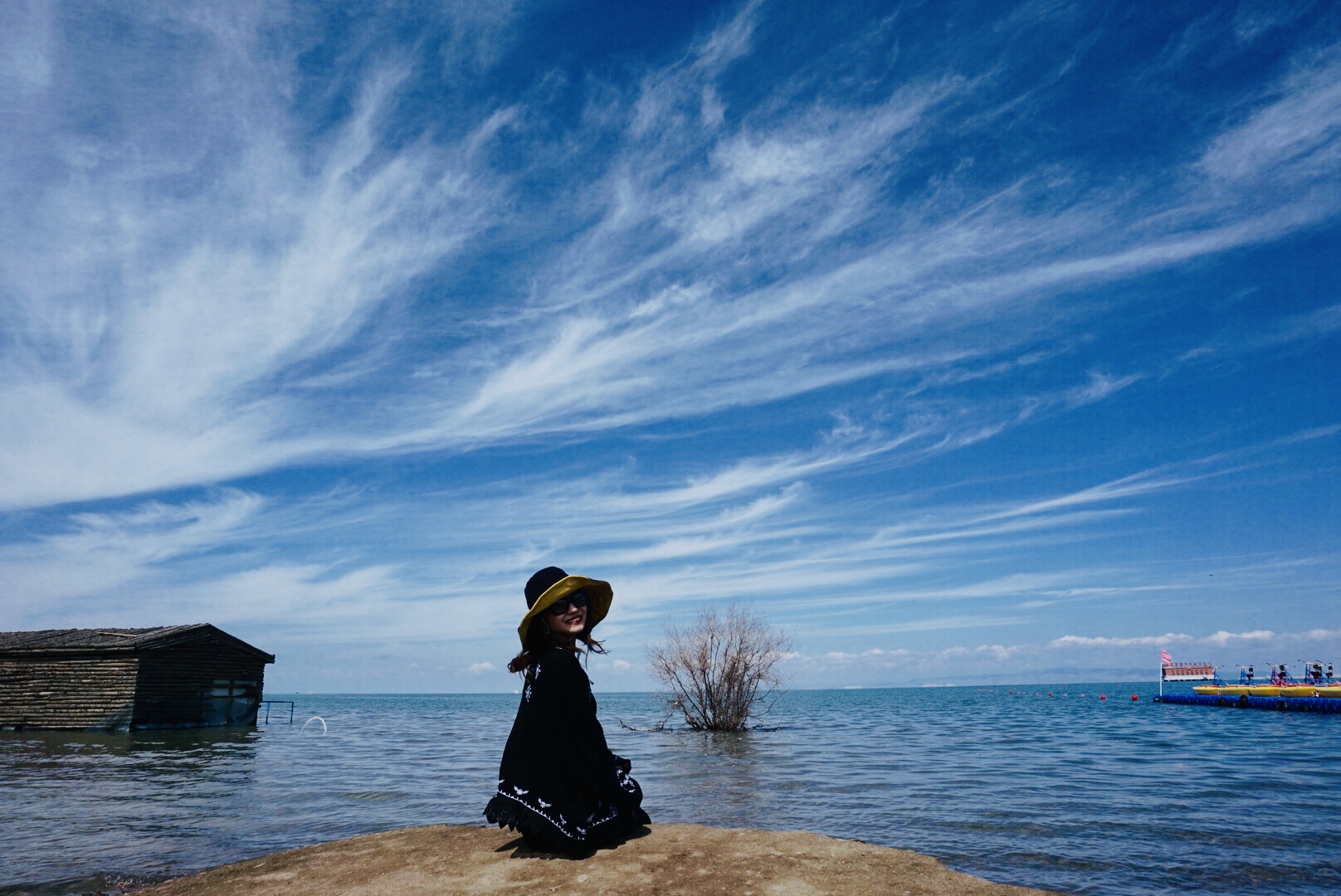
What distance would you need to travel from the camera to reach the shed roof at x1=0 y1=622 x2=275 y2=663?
35688 mm

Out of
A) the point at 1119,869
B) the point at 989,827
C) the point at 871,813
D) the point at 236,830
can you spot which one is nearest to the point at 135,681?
the point at 236,830

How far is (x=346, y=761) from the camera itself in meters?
A: 27.1

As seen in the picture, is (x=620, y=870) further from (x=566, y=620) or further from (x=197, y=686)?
(x=197, y=686)

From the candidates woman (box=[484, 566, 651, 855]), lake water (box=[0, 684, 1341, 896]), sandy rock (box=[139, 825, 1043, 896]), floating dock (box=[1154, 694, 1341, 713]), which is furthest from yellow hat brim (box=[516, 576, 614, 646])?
floating dock (box=[1154, 694, 1341, 713])

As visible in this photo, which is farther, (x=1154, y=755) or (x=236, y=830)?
(x=1154, y=755)

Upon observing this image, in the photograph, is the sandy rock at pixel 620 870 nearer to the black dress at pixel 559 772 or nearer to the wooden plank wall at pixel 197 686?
the black dress at pixel 559 772

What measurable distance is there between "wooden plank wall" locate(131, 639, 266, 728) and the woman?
38298 millimetres

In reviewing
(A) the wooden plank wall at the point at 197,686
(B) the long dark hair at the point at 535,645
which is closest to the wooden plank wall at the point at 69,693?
(A) the wooden plank wall at the point at 197,686

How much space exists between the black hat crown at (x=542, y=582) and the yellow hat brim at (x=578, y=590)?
5 cm

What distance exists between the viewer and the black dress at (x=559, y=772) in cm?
539

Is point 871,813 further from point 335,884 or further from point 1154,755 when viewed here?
point 1154,755

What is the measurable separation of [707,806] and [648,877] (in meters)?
10.8

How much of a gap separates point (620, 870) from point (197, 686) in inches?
1660

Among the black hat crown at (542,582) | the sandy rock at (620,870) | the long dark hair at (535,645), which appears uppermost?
the black hat crown at (542,582)
